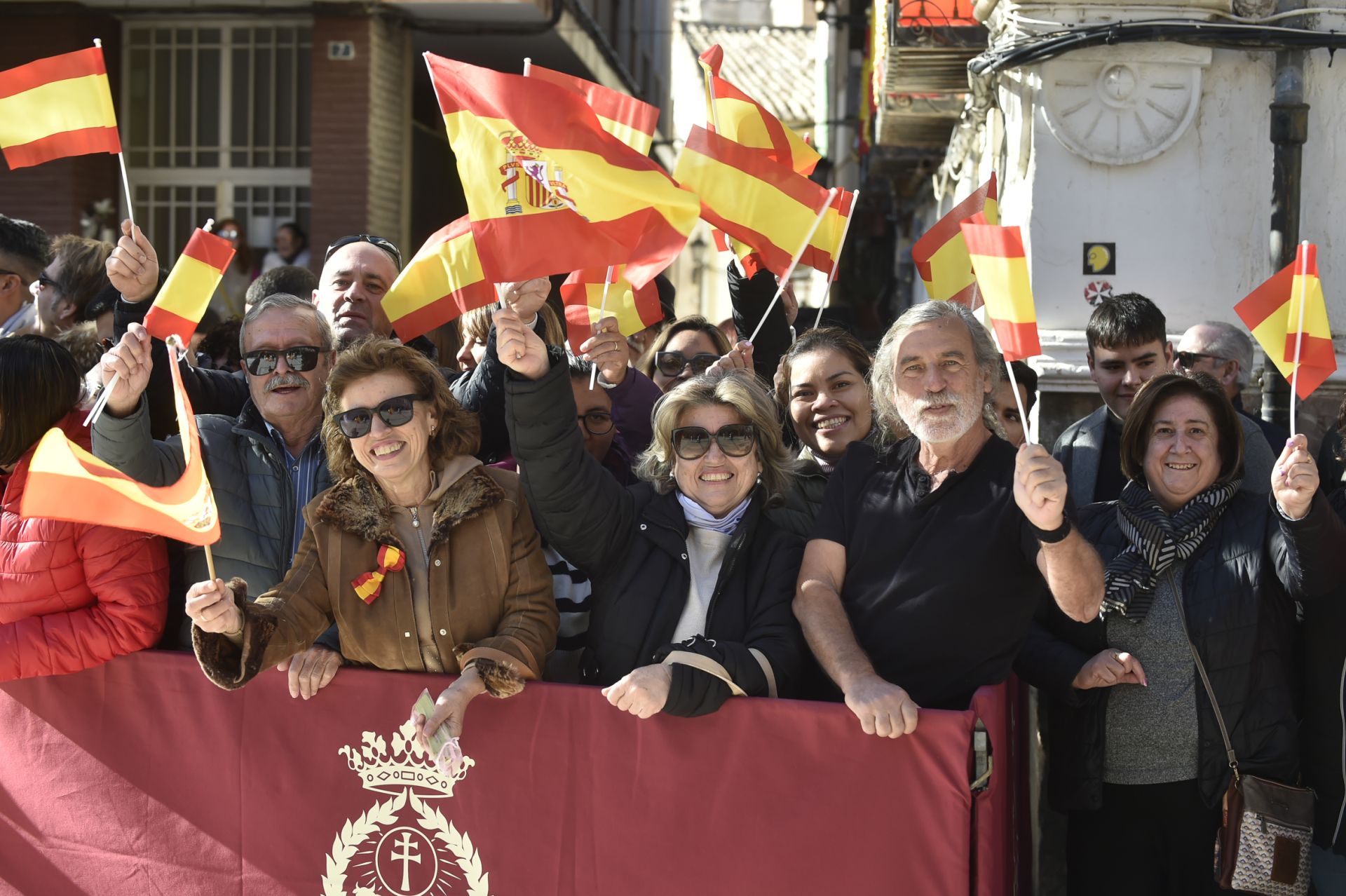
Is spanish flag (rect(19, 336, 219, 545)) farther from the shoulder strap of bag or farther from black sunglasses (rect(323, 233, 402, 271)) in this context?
the shoulder strap of bag

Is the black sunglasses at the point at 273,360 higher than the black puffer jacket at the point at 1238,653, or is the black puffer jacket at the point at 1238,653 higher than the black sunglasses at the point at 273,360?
the black sunglasses at the point at 273,360

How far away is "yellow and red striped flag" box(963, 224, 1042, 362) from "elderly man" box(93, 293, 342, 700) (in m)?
1.90

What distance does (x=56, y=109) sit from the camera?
421 cm

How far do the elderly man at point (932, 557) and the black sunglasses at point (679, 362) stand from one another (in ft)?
4.89

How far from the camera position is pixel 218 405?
14.7ft

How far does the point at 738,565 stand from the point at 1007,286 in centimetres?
101

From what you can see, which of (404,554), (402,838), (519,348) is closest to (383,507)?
(404,554)

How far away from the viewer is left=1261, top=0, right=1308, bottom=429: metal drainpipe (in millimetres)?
6340

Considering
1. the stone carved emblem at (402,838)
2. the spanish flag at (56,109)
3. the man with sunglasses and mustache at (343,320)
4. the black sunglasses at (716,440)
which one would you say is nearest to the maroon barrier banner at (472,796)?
the stone carved emblem at (402,838)

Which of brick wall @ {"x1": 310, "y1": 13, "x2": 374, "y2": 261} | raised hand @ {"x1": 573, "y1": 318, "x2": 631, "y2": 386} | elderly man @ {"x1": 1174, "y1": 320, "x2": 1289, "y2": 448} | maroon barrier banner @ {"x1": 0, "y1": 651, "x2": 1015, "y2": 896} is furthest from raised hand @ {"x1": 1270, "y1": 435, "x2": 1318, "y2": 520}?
brick wall @ {"x1": 310, "y1": 13, "x2": 374, "y2": 261}

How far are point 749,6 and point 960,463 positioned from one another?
3638 centimetres

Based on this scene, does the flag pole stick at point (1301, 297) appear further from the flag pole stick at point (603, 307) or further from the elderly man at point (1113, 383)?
the flag pole stick at point (603, 307)

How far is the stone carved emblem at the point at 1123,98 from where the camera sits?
21.1ft

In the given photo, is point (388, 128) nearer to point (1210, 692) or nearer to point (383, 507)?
point (383, 507)
